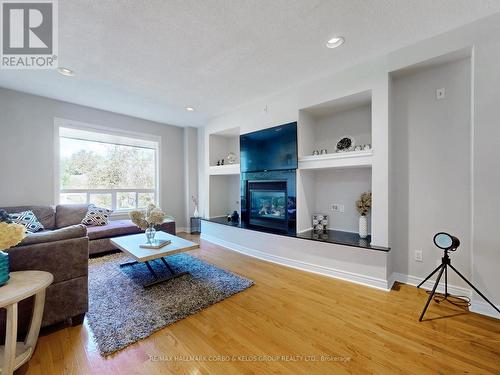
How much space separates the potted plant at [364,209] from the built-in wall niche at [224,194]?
2.65 metres

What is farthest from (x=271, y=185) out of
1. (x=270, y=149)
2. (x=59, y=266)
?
(x=59, y=266)

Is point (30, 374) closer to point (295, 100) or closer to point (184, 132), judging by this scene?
point (295, 100)

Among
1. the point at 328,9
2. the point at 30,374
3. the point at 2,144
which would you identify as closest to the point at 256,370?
the point at 30,374

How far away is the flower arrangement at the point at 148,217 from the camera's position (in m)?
2.56

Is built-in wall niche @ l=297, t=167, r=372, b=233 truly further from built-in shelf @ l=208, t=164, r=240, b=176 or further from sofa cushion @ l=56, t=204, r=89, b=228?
sofa cushion @ l=56, t=204, r=89, b=228

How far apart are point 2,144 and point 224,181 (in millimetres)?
3680

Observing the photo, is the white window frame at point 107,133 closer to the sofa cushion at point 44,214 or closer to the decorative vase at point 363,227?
the sofa cushion at point 44,214

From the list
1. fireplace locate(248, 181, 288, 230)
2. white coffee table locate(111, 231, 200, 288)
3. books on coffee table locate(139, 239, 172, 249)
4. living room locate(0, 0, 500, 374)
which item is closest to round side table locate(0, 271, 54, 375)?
living room locate(0, 0, 500, 374)

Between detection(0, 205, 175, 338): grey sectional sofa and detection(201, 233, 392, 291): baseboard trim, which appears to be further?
detection(201, 233, 392, 291): baseboard trim

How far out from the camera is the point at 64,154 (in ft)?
12.9

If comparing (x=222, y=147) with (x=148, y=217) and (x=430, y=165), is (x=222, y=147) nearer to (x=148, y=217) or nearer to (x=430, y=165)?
(x=148, y=217)

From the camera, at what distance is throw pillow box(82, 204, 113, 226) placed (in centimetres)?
371

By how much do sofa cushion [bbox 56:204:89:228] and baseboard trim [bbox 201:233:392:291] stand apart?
2.53 m

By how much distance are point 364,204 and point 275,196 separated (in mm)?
1341
